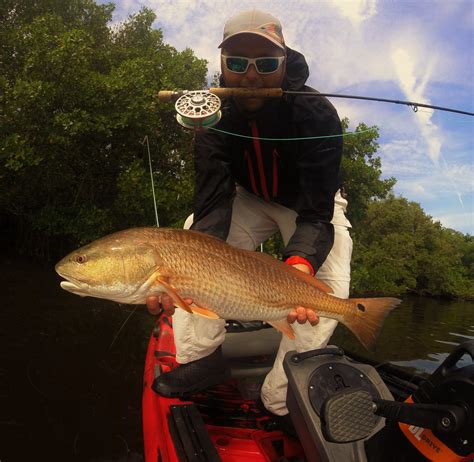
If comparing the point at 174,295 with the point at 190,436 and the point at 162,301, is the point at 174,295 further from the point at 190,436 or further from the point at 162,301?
the point at 190,436

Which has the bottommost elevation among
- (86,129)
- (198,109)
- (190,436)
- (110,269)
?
(190,436)

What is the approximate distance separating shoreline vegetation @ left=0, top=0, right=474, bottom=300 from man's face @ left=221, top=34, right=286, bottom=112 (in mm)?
10207

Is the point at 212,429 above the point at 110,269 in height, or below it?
below

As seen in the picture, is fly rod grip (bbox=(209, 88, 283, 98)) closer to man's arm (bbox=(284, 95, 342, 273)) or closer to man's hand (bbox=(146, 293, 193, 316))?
man's arm (bbox=(284, 95, 342, 273))

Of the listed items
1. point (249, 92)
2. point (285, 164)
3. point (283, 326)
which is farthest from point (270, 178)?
point (283, 326)

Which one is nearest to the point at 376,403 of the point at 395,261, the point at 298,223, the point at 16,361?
the point at 298,223

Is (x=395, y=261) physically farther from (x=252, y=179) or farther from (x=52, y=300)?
(x=252, y=179)

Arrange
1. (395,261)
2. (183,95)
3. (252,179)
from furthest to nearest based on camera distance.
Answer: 1. (395,261)
2. (252,179)
3. (183,95)

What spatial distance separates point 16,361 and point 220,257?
5.13 m

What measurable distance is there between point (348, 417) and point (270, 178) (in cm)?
190

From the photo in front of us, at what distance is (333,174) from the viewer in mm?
3188

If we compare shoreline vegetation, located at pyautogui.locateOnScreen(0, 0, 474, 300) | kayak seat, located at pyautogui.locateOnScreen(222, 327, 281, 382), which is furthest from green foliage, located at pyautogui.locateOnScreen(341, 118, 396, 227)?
kayak seat, located at pyautogui.locateOnScreen(222, 327, 281, 382)

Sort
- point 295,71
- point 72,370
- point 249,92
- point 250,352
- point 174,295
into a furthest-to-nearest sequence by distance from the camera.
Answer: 1. point 72,370
2. point 250,352
3. point 295,71
4. point 249,92
5. point 174,295

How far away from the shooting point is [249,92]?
2.84 meters
